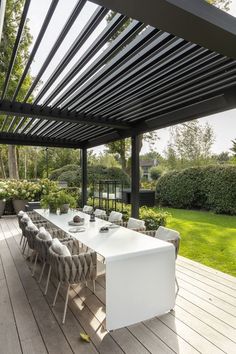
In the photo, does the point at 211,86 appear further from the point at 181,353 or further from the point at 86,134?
the point at 86,134

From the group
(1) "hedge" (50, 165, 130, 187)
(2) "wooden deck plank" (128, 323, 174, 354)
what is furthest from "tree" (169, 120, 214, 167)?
(2) "wooden deck plank" (128, 323, 174, 354)

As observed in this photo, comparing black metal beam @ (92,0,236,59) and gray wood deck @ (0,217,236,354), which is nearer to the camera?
black metal beam @ (92,0,236,59)

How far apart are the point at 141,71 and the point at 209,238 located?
187 inches

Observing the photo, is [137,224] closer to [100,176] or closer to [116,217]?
[116,217]

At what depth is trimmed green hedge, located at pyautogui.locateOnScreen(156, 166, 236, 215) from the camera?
953 centimetres

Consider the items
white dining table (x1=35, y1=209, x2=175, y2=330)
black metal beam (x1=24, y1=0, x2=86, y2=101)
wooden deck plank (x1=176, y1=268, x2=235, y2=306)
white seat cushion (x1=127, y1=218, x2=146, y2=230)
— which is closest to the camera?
black metal beam (x1=24, y1=0, x2=86, y2=101)

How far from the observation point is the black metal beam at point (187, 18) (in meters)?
1.47

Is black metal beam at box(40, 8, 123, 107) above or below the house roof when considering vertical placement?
above

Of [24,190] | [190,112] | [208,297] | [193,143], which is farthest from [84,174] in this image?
[193,143]

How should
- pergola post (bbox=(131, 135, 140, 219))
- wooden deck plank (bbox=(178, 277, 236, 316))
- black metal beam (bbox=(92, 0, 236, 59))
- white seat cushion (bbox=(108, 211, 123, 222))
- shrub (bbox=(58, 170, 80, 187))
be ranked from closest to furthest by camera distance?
black metal beam (bbox=(92, 0, 236, 59)) → wooden deck plank (bbox=(178, 277, 236, 316)) → white seat cushion (bbox=(108, 211, 123, 222)) → pergola post (bbox=(131, 135, 140, 219)) → shrub (bbox=(58, 170, 80, 187))

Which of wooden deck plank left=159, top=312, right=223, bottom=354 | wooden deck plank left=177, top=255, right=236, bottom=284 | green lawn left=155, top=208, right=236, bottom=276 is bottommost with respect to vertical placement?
green lawn left=155, top=208, right=236, bottom=276

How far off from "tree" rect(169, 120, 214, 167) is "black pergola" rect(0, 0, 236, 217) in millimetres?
10696

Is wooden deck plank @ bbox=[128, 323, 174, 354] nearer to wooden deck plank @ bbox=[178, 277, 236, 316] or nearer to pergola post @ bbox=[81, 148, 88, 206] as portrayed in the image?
wooden deck plank @ bbox=[178, 277, 236, 316]

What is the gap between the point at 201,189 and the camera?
10.7m
